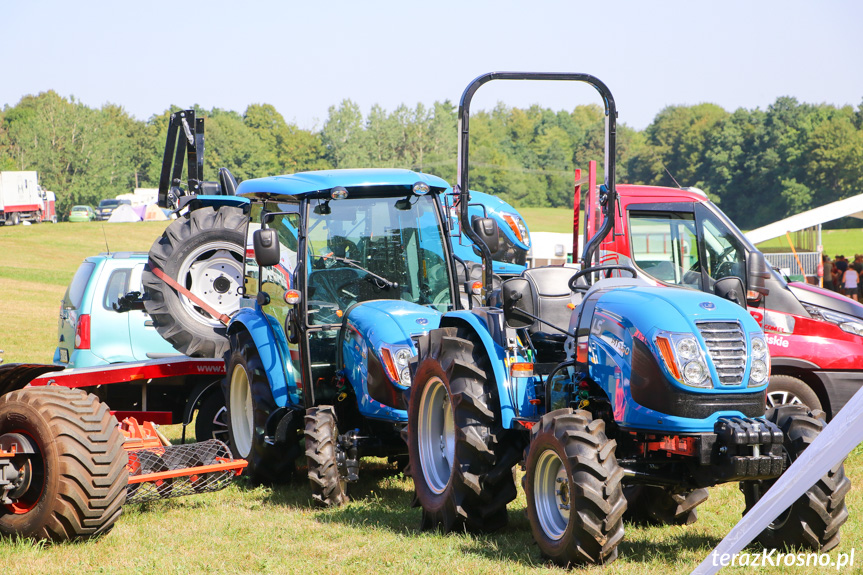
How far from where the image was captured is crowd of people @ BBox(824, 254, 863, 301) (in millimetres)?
22891

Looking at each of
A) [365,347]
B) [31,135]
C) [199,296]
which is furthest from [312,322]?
[31,135]

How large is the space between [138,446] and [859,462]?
19.1 feet

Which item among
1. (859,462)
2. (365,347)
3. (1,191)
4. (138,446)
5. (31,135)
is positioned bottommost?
(859,462)

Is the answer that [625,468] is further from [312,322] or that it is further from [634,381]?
[312,322]

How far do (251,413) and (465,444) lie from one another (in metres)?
3.04

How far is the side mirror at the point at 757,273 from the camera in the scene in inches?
340

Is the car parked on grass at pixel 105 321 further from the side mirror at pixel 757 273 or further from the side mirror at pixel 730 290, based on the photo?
the side mirror at pixel 730 290

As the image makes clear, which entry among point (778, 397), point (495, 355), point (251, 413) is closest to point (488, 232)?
point (495, 355)

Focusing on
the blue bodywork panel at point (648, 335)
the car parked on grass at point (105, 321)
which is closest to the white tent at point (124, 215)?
the car parked on grass at point (105, 321)

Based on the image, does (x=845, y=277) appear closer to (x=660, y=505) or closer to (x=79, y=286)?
(x=79, y=286)

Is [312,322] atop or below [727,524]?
atop

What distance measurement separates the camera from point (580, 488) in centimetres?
463

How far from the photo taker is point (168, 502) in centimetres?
712

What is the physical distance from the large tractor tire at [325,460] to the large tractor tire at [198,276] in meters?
2.89
